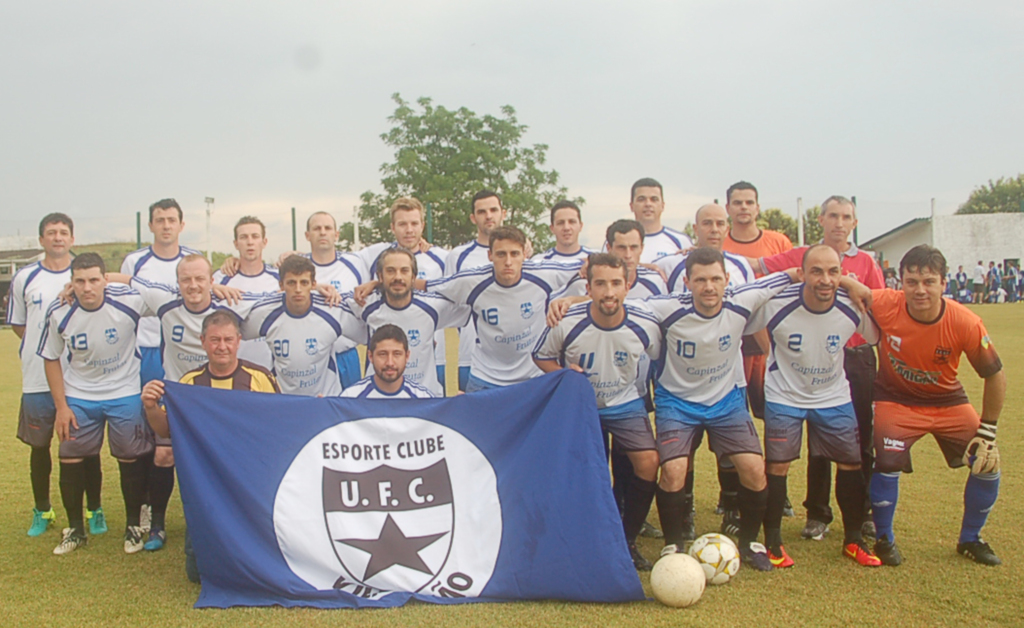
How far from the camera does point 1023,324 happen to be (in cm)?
1808

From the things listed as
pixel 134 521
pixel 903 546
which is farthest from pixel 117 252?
pixel 903 546

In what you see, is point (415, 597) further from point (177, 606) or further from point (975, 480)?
point (975, 480)

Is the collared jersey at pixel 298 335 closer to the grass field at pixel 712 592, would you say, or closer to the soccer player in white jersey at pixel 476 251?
the soccer player in white jersey at pixel 476 251

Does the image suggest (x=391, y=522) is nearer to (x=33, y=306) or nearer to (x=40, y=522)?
(x=40, y=522)

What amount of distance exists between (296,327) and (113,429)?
54.1 inches

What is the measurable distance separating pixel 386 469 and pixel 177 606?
128cm

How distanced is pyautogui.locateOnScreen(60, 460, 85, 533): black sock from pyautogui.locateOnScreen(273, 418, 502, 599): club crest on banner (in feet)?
6.57

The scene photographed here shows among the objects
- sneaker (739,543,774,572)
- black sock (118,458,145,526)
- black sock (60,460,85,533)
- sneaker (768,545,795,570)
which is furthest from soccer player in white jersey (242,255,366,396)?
sneaker (768,545,795,570)

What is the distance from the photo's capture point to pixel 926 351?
14.5ft

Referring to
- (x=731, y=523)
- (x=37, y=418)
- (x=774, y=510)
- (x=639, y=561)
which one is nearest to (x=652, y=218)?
(x=731, y=523)

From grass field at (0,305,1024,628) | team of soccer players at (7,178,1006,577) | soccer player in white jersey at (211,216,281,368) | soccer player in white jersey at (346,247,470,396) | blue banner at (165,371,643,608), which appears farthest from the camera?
soccer player in white jersey at (211,216,281,368)

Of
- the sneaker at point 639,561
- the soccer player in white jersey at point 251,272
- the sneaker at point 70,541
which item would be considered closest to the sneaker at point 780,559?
the sneaker at point 639,561

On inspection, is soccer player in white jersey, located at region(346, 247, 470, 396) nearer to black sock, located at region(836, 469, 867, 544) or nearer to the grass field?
the grass field

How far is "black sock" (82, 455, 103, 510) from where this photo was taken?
5.12 metres
